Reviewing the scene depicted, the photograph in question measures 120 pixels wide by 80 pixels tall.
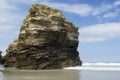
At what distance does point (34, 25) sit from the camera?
43.0m

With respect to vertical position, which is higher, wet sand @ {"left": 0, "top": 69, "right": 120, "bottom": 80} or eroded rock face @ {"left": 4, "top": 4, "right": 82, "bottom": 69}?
eroded rock face @ {"left": 4, "top": 4, "right": 82, "bottom": 69}

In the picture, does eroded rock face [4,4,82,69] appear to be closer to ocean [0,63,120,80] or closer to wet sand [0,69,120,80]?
ocean [0,63,120,80]

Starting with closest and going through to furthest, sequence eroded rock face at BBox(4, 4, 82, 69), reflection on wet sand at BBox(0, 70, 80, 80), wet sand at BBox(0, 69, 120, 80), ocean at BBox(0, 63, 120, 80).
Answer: wet sand at BBox(0, 69, 120, 80) < ocean at BBox(0, 63, 120, 80) < reflection on wet sand at BBox(0, 70, 80, 80) < eroded rock face at BBox(4, 4, 82, 69)

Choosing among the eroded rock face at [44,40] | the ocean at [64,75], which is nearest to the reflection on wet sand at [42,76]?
the ocean at [64,75]

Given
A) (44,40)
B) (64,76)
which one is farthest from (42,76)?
(44,40)

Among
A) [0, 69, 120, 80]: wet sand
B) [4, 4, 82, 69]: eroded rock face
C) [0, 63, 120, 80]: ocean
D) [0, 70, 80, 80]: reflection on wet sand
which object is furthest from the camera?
[4, 4, 82, 69]: eroded rock face

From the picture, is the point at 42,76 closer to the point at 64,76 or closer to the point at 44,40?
the point at 64,76

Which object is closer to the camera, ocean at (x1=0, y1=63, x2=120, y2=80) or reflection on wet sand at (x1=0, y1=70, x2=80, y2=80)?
ocean at (x1=0, y1=63, x2=120, y2=80)

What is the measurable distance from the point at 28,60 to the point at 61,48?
16.6ft

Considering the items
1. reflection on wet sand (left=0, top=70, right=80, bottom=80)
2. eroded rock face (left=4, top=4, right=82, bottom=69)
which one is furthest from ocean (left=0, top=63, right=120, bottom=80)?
eroded rock face (left=4, top=4, right=82, bottom=69)

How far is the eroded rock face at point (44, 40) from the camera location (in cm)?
4294

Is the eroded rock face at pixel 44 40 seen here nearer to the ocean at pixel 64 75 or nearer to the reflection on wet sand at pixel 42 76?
the ocean at pixel 64 75

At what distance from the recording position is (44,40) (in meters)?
43.0

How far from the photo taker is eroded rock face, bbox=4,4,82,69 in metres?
42.9
